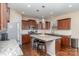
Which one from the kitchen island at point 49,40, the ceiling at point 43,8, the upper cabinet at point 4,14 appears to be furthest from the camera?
the kitchen island at point 49,40

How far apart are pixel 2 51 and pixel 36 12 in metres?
0.62

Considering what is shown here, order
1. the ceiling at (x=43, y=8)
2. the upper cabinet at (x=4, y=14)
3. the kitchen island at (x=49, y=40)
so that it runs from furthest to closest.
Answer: the kitchen island at (x=49, y=40) < the ceiling at (x=43, y=8) < the upper cabinet at (x=4, y=14)

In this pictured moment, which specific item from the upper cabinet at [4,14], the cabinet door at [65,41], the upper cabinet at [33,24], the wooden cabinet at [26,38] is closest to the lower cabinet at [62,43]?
the cabinet door at [65,41]

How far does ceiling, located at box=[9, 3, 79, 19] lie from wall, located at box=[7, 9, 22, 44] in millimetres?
79

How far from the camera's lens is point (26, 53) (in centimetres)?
147

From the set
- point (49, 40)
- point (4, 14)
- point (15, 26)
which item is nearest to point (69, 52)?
point (49, 40)

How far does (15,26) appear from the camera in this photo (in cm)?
149

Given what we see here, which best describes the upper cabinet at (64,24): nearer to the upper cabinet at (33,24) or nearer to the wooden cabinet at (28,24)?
the upper cabinet at (33,24)

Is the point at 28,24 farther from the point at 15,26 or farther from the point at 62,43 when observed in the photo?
the point at 62,43

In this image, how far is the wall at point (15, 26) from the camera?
1.45 metres

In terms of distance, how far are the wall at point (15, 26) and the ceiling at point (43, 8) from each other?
0.26 feet

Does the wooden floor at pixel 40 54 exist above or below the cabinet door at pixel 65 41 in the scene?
below

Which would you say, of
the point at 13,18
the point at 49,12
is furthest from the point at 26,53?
the point at 49,12

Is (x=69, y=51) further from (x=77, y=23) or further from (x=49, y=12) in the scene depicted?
(x=49, y=12)
